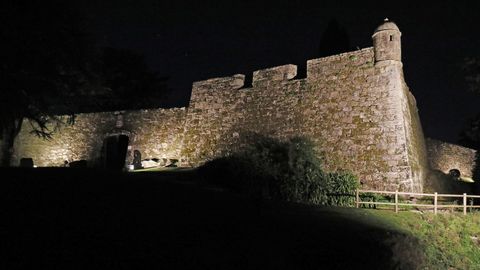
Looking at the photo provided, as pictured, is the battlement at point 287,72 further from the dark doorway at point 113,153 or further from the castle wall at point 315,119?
the dark doorway at point 113,153

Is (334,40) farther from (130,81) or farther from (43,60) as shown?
(43,60)

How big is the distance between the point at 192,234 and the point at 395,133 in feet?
31.7

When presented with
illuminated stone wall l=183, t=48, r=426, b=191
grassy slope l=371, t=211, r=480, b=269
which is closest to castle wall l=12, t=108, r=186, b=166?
illuminated stone wall l=183, t=48, r=426, b=191

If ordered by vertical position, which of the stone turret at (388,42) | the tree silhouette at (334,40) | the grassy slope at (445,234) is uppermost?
the tree silhouette at (334,40)

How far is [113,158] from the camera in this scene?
2558cm

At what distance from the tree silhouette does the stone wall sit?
11.7m

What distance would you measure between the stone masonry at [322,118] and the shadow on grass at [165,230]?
3258mm

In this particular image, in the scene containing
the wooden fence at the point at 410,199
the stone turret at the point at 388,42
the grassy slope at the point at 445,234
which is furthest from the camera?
the stone turret at the point at 388,42

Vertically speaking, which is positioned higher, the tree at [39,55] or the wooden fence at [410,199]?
the tree at [39,55]

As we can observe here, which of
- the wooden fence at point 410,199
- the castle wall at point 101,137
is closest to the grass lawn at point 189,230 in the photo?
the wooden fence at point 410,199

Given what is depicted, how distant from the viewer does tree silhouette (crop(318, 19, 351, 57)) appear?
33.9 meters

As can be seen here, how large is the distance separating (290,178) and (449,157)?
1319cm

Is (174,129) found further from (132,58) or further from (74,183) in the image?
(132,58)

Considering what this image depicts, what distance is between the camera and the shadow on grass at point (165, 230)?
7051 mm
